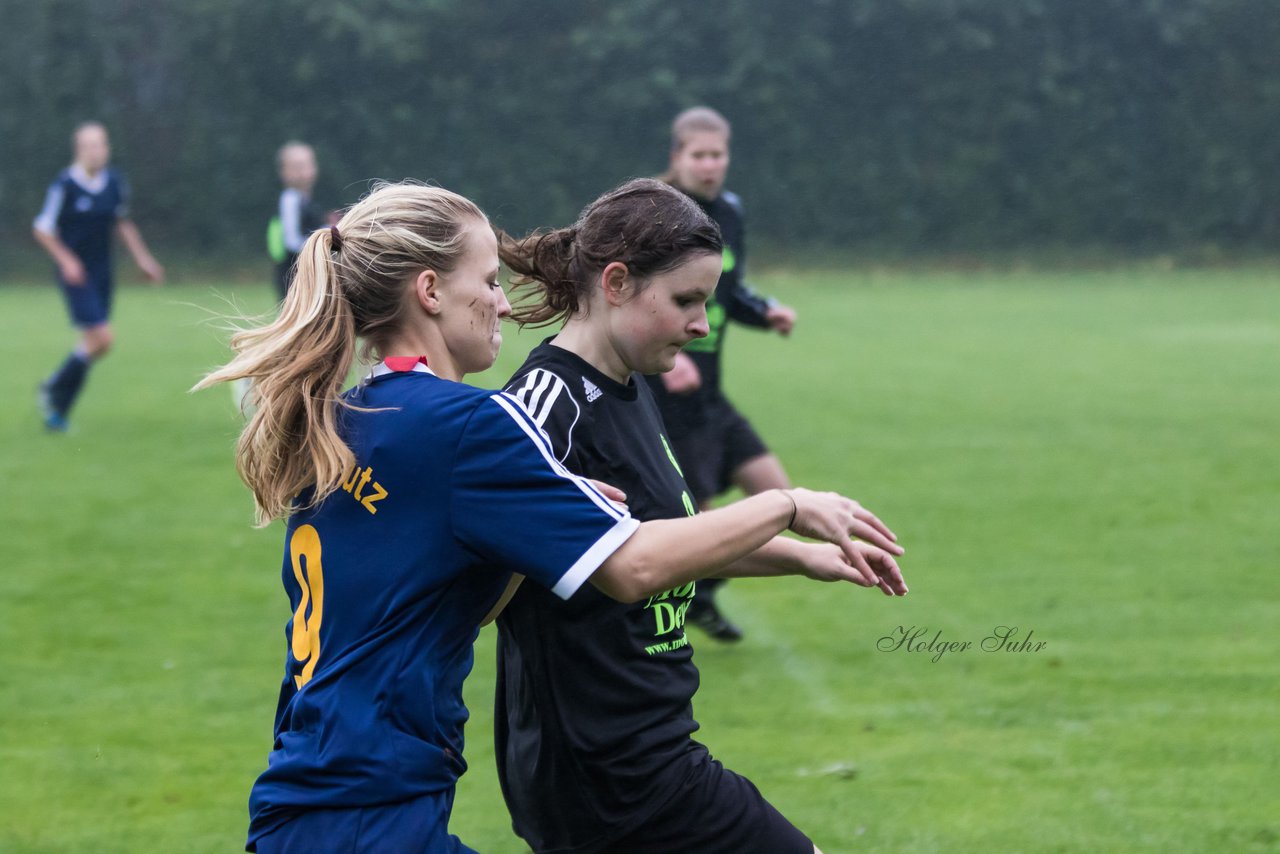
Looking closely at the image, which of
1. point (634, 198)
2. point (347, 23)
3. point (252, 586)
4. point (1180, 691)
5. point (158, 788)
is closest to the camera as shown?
point (634, 198)

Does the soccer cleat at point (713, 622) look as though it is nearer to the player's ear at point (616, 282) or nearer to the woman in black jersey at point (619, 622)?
the woman in black jersey at point (619, 622)

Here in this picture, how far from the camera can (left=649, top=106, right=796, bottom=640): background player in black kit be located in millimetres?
6336

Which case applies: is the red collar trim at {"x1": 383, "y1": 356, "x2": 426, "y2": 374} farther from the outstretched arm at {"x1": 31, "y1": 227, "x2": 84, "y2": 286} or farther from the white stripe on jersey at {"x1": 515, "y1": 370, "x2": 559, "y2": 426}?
the outstretched arm at {"x1": 31, "y1": 227, "x2": 84, "y2": 286}

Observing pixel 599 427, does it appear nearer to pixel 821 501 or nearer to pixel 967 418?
pixel 821 501

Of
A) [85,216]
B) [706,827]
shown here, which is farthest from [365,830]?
[85,216]

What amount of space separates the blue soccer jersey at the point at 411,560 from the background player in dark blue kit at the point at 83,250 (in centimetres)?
1031

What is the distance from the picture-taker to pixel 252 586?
7.38 metres

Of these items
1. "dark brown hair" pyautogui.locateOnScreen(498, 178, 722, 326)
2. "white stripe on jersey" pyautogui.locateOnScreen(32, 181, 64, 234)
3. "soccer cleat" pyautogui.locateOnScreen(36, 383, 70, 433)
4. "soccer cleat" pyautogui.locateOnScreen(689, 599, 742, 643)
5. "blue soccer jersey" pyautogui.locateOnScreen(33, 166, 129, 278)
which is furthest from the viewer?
"blue soccer jersey" pyautogui.locateOnScreen(33, 166, 129, 278)

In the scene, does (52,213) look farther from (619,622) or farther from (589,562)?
(589,562)

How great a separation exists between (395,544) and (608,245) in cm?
88

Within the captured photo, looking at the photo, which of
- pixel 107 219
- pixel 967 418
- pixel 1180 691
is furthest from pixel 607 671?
pixel 107 219

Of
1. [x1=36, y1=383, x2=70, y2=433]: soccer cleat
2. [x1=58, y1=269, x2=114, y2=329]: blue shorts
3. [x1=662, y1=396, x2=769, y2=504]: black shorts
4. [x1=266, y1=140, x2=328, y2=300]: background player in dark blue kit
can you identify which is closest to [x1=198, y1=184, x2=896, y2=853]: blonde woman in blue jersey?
[x1=662, y1=396, x2=769, y2=504]: black shorts

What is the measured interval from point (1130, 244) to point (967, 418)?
20.9 metres

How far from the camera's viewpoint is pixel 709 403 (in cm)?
647
